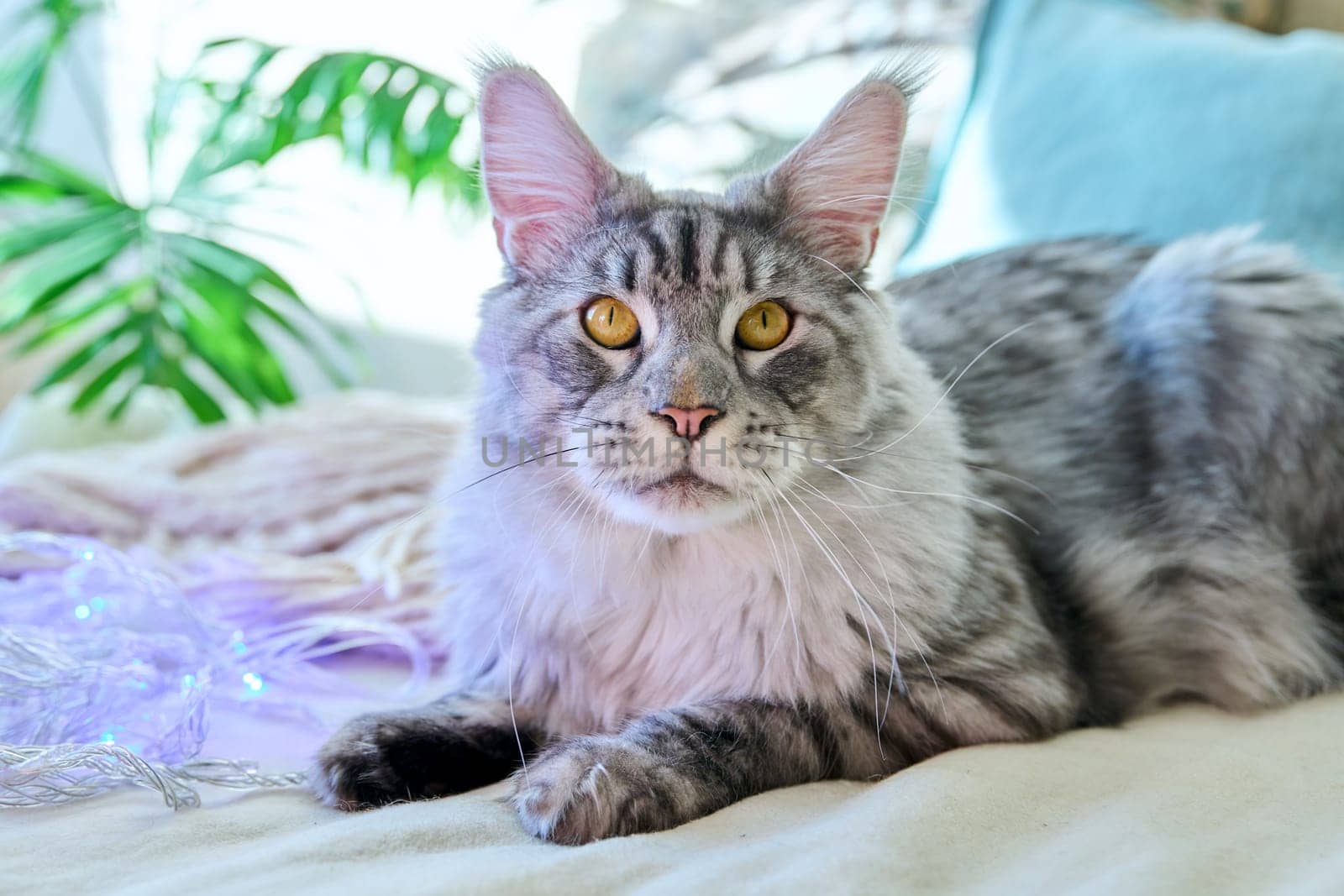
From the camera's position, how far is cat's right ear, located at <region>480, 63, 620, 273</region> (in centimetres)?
134

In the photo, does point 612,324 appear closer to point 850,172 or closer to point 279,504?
Answer: point 850,172

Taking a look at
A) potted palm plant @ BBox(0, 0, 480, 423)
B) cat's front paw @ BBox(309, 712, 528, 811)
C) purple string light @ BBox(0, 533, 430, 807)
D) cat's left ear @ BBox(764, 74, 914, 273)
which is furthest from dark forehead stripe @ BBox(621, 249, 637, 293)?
potted palm plant @ BBox(0, 0, 480, 423)

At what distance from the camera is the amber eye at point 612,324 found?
50.7 inches

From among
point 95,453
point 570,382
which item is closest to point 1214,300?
point 570,382

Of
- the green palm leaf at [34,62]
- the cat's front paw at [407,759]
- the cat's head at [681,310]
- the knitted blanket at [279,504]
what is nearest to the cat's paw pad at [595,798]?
the cat's front paw at [407,759]

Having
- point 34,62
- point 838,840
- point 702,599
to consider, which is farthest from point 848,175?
point 34,62

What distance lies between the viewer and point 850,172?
1376mm

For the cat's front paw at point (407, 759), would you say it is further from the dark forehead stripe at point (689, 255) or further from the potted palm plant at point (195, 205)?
the potted palm plant at point (195, 205)

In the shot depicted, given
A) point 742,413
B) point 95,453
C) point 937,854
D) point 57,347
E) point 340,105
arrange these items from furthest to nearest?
1. point 57,347
2. point 340,105
3. point 95,453
4. point 742,413
5. point 937,854

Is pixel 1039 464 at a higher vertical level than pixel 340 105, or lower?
lower

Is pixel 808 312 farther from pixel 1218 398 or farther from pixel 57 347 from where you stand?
pixel 57 347

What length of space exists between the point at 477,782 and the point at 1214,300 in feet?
4.53

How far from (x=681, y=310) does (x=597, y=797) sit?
568mm

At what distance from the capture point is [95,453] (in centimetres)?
238
